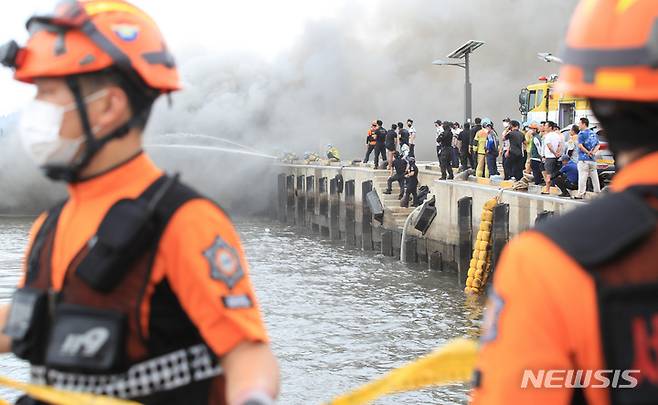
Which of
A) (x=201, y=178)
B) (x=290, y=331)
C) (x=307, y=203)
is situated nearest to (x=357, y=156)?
(x=201, y=178)

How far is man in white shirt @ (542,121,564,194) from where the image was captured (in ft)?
54.7

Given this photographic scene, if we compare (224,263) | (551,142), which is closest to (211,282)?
(224,263)

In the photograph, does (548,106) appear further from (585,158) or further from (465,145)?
(585,158)

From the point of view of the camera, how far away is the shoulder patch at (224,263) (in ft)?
7.48

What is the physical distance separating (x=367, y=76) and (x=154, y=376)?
158ft

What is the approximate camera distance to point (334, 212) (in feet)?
106

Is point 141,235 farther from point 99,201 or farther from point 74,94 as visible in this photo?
point 74,94

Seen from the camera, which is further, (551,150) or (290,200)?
(290,200)

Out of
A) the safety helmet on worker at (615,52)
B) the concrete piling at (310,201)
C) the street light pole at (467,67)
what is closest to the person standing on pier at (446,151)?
the street light pole at (467,67)

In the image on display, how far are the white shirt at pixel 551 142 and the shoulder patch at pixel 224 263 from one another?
1481cm

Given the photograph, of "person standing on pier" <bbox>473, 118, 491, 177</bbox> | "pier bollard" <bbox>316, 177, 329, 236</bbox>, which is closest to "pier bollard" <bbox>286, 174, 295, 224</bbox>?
"pier bollard" <bbox>316, 177, 329, 236</bbox>

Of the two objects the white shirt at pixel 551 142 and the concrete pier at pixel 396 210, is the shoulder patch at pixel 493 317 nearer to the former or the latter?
the concrete pier at pixel 396 210

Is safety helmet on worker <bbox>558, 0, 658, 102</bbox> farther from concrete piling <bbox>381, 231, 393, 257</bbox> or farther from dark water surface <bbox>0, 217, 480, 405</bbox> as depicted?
concrete piling <bbox>381, 231, 393, 257</bbox>

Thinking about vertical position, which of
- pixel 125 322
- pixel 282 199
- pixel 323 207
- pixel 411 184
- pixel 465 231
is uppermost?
pixel 125 322
